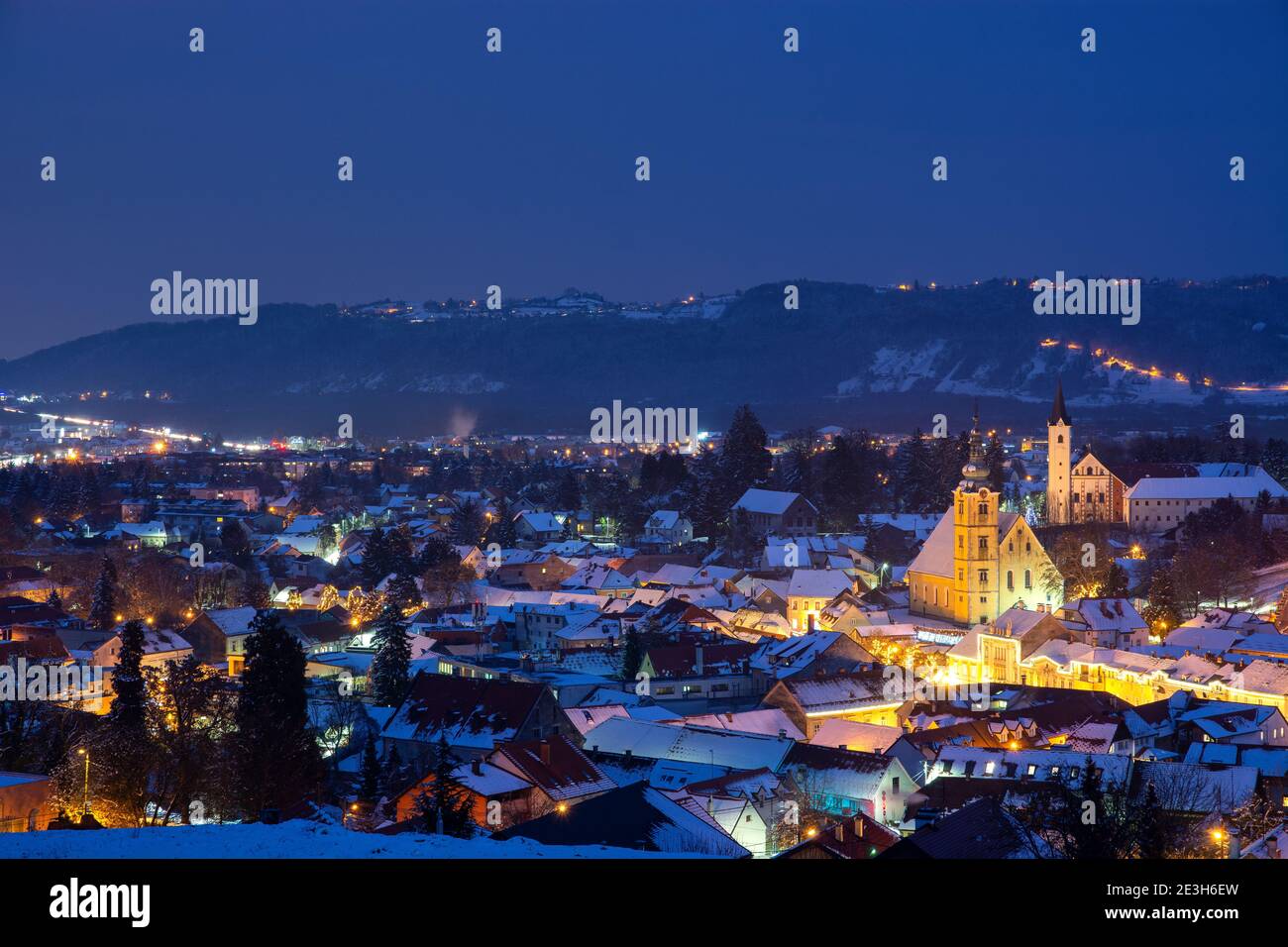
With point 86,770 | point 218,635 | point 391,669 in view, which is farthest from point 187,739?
point 218,635

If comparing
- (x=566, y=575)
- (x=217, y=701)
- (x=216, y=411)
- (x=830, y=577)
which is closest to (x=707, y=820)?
(x=217, y=701)

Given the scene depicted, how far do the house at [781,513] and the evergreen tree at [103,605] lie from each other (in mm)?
22474

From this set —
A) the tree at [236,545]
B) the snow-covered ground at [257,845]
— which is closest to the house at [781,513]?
the tree at [236,545]

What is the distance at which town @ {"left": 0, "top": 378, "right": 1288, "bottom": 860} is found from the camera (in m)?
18.7

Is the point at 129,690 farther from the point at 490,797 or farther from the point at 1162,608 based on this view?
the point at 1162,608

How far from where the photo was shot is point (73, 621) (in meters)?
41.7

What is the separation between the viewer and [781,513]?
5559cm

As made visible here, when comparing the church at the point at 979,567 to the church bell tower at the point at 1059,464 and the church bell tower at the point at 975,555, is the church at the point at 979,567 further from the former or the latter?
the church bell tower at the point at 1059,464

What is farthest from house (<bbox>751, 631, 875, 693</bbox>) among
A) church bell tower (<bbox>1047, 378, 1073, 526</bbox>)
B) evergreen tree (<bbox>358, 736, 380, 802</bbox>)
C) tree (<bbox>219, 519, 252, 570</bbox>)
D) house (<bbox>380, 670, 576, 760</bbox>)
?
tree (<bbox>219, 519, 252, 570</bbox>)

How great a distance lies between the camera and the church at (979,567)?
4191 centimetres

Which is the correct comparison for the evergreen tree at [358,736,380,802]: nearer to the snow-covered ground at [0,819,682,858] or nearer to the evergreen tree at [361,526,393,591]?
the snow-covered ground at [0,819,682,858]

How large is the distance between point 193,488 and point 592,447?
36.4 metres
